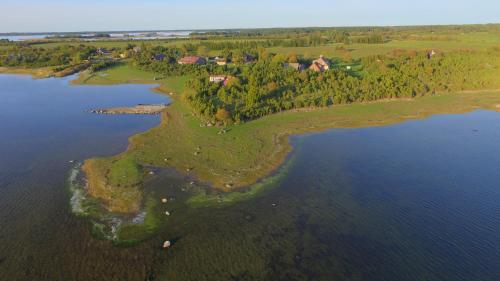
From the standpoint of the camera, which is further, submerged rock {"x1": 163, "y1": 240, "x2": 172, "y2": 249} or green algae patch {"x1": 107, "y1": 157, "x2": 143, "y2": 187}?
green algae patch {"x1": 107, "y1": 157, "x2": 143, "y2": 187}

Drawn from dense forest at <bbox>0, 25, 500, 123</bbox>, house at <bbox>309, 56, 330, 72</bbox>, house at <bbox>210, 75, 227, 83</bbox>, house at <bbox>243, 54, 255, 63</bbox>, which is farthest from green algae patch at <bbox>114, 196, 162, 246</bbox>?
house at <bbox>243, 54, 255, 63</bbox>

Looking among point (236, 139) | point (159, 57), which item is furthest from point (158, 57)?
point (236, 139)

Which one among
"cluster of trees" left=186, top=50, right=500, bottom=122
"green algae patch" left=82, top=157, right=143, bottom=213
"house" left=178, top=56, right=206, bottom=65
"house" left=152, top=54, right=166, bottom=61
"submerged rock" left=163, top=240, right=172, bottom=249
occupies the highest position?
"house" left=152, top=54, right=166, bottom=61

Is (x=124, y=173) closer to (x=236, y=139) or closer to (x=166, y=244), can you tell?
(x=166, y=244)

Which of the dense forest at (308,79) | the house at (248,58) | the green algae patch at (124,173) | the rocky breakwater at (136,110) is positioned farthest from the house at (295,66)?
the green algae patch at (124,173)

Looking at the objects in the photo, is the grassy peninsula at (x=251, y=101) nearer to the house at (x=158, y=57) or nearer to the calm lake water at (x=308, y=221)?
the house at (x=158, y=57)

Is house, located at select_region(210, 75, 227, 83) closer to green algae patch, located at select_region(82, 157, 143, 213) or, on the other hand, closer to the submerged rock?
green algae patch, located at select_region(82, 157, 143, 213)
